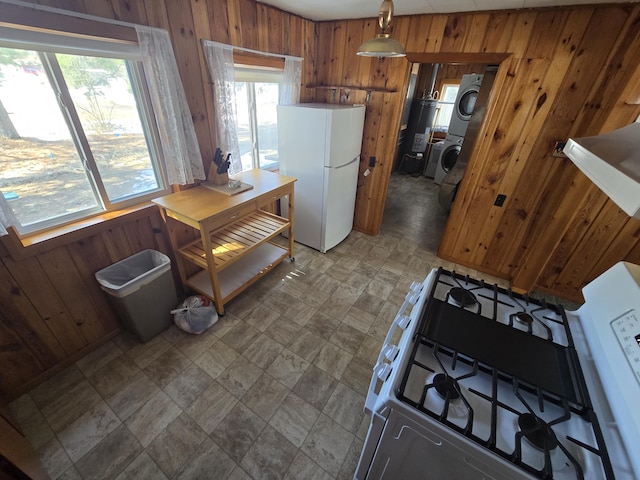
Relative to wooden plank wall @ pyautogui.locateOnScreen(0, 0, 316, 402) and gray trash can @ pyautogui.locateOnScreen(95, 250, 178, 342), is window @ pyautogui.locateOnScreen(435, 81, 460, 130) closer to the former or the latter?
wooden plank wall @ pyautogui.locateOnScreen(0, 0, 316, 402)

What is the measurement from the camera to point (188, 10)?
1730 millimetres

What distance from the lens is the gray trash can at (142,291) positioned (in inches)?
65.6

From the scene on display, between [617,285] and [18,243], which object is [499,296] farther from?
[18,243]

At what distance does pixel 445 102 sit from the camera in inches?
227

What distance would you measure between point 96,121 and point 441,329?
2229 millimetres

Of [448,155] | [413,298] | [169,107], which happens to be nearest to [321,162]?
[169,107]

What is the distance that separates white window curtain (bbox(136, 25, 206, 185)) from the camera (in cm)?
158

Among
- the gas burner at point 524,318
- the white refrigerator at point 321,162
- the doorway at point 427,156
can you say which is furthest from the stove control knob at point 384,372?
the doorway at point 427,156

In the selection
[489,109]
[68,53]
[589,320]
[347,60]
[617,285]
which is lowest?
[589,320]

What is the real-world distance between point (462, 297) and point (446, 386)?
1.53 ft

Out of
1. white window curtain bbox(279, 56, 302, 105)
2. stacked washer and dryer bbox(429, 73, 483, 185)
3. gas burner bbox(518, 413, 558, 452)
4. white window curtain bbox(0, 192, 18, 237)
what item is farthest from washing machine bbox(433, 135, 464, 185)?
white window curtain bbox(0, 192, 18, 237)

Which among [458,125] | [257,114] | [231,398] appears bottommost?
[231,398]

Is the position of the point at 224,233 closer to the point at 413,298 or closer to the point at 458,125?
the point at 413,298

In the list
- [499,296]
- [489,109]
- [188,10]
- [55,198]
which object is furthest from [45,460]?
[489,109]
